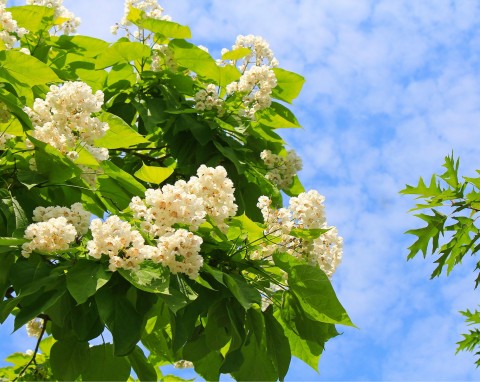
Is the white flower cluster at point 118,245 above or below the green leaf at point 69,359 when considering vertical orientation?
above

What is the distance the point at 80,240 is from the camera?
3121 millimetres

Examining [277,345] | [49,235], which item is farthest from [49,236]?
[277,345]

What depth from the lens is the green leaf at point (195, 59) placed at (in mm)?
4727

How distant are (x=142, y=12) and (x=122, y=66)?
0.88 metres

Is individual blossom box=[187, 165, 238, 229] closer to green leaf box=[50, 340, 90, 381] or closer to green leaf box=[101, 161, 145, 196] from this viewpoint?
green leaf box=[101, 161, 145, 196]

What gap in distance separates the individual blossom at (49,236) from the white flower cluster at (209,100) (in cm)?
193

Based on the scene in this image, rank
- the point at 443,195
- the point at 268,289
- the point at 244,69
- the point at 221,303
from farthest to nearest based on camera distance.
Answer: the point at 244,69 < the point at 443,195 < the point at 268,289 < the point at 221,303

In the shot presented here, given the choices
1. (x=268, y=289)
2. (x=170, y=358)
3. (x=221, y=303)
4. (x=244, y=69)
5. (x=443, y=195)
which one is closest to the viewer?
(x=221, y=303)

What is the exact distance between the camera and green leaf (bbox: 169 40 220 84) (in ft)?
15.5

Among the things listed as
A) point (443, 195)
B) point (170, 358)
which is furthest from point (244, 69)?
point (170, 358)

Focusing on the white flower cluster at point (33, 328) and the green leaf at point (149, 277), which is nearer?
the green leaf at point (149, 277)

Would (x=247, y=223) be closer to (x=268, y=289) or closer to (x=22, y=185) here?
(x=268, y=289)

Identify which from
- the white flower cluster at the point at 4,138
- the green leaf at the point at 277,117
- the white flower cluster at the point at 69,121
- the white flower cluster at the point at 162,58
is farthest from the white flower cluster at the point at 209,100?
the white flower cluster at the point at 4,138

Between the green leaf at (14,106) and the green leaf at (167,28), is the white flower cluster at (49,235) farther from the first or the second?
the green leaf at (167,28)
